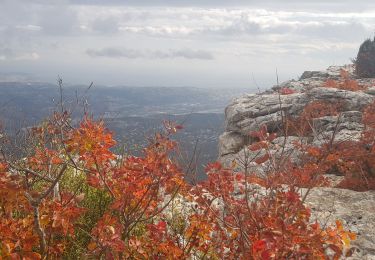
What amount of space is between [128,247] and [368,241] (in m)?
5.89

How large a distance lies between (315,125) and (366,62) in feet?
42.5

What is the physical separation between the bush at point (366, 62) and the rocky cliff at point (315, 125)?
47.7 inches

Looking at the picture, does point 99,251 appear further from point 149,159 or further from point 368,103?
point 368,103

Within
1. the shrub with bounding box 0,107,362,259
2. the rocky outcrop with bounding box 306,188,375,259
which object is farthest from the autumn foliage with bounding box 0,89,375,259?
the rocky outcrop with bounding box 306,188,375,259

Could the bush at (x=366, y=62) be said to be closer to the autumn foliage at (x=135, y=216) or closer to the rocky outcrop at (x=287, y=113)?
the rocky outcrop at (x=287, y=113)

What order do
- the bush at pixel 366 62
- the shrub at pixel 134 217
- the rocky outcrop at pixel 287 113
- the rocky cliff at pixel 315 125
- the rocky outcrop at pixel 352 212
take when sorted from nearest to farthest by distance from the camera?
the shrub at pixel 134 217 < the rocky outcrop at pixel 352 212 < the rocky cliff at pixel 315 125 < the rocky outcrop at pixel 287 113 < the bush at pixel 366 62

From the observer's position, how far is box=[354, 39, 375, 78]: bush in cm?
2798

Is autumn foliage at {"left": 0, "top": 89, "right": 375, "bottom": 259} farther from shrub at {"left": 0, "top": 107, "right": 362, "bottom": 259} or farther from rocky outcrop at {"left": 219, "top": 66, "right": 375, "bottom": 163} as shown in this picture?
rocky outcrop at {"left": 219, "top": 66, "right": 375, "bottom": 163}

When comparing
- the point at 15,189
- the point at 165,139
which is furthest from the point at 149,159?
the point at 15,189

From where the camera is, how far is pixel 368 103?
767 inches

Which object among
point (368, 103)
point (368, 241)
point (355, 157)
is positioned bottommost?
point (368, 241)

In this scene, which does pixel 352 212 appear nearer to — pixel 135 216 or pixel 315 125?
pixel 135 216

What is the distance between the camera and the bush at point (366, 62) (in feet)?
91.8

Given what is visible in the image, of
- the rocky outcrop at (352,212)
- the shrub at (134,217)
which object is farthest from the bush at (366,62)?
the shrub at (134,217)
